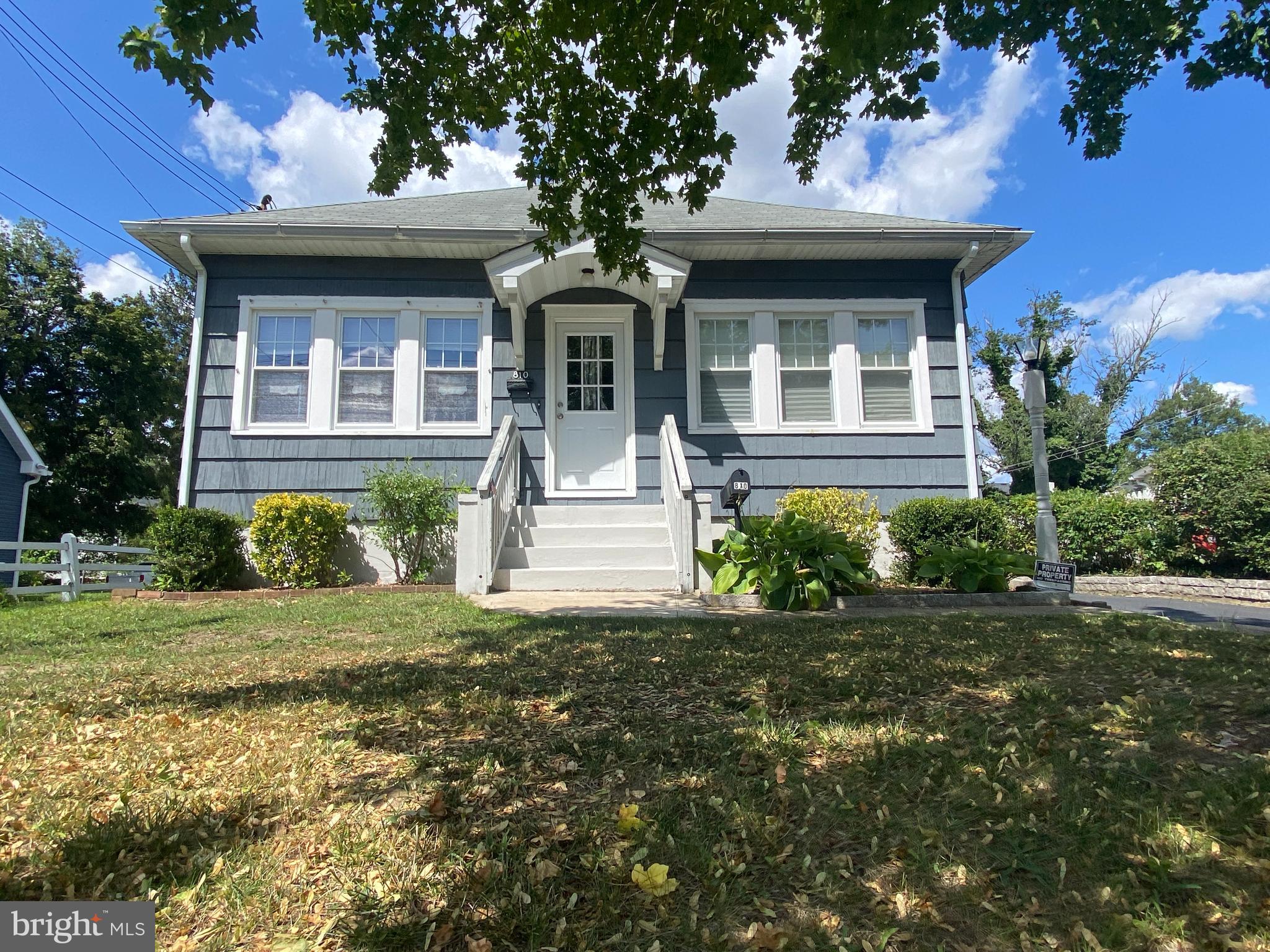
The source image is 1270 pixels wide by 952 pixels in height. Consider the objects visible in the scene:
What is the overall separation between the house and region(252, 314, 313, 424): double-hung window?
2cm

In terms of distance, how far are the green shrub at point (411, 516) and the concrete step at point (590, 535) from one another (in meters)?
0.98

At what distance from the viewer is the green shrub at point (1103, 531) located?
28.6 feet

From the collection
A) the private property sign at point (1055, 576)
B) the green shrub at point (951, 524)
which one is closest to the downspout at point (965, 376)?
the green shrub at point (951, 524)

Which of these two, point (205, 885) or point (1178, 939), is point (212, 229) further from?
point (1178, 939)

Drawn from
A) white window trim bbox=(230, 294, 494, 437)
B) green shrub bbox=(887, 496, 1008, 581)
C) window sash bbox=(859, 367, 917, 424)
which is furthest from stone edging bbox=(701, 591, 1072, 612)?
white window trim bbox=(230, 294, 494, 437)

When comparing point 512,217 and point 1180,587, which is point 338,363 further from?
point 1180,587

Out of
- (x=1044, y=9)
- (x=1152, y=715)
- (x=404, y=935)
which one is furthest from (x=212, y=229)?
(x=1152, y=715)

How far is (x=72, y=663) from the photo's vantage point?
372 cm

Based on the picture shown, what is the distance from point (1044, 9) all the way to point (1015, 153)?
2271cm

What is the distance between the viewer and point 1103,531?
9.21 m

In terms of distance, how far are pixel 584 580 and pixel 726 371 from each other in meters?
3.65

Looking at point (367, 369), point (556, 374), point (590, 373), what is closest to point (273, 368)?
point (367, 369)

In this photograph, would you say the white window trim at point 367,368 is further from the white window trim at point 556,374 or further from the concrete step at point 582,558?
the concrete step at point 582,558

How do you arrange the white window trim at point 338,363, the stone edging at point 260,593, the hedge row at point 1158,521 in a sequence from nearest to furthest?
1. the stone edging at point 260,593
2. the hedge row at point 1158,521
3. the white window trim at point 338,363
